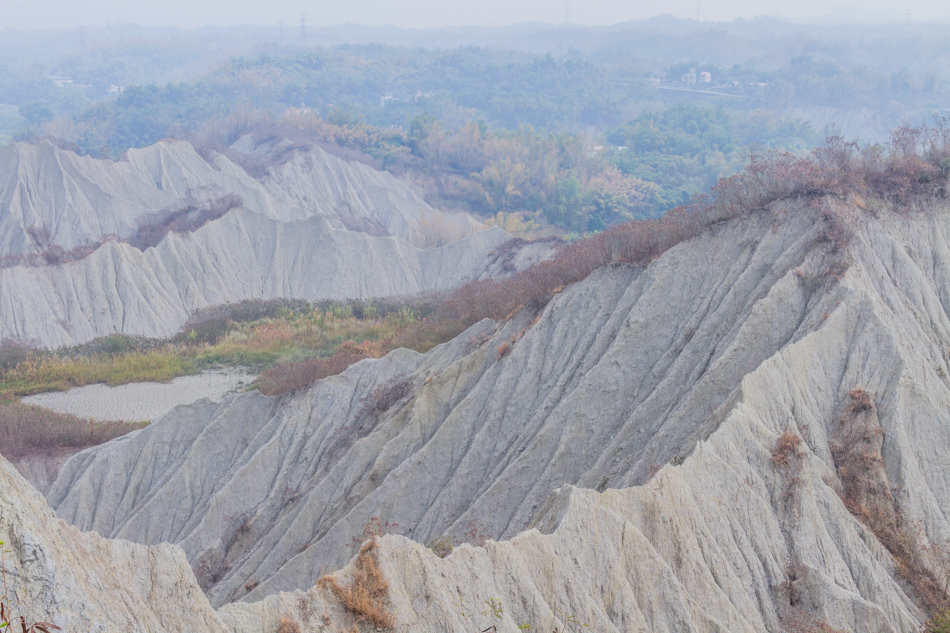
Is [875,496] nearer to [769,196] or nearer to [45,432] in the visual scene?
[769,196]

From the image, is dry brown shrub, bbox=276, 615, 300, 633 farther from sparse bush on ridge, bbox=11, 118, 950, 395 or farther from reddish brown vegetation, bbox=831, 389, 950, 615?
sparse bush on ridge, bbox=11, 118, 950, 395

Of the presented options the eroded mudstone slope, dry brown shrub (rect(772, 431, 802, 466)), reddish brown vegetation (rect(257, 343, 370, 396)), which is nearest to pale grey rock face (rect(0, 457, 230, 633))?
the eroded mudstone slope

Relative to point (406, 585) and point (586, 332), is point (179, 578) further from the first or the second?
point (586, 332)

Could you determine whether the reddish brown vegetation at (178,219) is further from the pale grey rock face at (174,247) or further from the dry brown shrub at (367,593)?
the dry brown shrub at (367,593)

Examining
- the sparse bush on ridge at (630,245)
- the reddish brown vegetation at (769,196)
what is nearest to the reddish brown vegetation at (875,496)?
the reddish brown vegetation at (769,196)

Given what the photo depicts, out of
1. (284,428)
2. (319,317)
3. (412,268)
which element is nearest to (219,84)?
(412,268)
